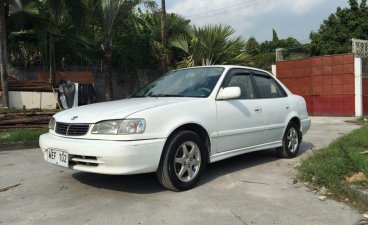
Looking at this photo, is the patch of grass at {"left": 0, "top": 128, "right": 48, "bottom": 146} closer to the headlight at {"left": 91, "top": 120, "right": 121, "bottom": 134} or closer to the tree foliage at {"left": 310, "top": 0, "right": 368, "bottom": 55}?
the headlight at {"left": 91, "top": 120, "right": 121, "bottom": 134}

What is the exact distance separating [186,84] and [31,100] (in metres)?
12.2

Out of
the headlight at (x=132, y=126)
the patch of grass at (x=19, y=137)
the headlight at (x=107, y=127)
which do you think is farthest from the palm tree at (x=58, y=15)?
→ the headlight at (x=132, y=126)

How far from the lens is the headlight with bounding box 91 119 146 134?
4.92 metres

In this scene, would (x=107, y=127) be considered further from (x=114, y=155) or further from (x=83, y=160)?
(x=83, y=160)

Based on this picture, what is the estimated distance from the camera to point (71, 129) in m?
5.29

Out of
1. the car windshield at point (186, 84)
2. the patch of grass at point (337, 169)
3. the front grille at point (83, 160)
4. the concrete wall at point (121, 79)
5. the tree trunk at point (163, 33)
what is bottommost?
the patch of grass at point (337, 169)

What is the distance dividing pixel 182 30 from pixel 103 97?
475 cm

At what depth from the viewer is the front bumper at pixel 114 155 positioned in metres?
4.82

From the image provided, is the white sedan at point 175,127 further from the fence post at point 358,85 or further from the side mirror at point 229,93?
the fence post at point 358,85

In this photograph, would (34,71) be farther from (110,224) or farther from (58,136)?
(110,224)

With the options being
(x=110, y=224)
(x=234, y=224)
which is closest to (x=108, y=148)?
(x=110, y=224)

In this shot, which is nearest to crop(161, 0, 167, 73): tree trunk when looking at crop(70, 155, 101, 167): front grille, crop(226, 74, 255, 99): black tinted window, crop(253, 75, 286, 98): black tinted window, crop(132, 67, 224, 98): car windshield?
crop(253, 75, 286, 98): black tinted window

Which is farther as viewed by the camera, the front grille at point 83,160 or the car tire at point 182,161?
the car tire at point 182,161

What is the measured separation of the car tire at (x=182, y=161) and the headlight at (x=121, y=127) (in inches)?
17.1
